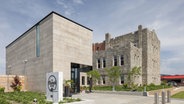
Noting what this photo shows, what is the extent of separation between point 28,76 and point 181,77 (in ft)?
151

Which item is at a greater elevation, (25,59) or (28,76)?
(25,59)

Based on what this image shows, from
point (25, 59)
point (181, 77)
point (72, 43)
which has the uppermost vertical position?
point (72, 43)

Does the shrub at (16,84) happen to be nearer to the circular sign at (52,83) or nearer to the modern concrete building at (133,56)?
the circular sign at (52,83)

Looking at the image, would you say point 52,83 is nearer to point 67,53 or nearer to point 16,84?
point 67,53

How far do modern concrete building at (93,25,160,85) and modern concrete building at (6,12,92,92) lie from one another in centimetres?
827

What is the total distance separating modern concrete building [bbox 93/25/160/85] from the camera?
35781mm

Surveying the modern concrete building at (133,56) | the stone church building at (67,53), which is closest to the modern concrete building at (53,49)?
the stone church building at (67,53)

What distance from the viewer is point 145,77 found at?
38156mm

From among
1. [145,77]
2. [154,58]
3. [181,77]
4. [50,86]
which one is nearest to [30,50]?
[50,86]

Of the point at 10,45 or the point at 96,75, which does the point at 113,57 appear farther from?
the point at 10,45

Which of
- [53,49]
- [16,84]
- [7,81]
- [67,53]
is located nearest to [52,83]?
[53,49]

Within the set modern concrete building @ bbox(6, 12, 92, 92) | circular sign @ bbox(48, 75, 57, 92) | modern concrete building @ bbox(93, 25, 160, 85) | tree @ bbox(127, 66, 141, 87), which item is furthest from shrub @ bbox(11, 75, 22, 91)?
modern concrete building @ bbox(93, 25, 160, 85)

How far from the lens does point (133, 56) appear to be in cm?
3578

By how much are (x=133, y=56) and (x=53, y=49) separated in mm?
17664
